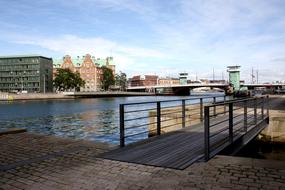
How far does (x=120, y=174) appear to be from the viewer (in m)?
5.09

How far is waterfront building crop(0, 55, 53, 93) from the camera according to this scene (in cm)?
11431

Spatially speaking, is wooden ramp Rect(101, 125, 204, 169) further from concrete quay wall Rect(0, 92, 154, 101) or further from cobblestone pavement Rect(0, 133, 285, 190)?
concrete quay wall Rect(0, 92, 154, 101)

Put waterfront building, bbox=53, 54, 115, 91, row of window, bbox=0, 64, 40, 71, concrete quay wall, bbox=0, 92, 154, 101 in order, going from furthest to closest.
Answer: waterfront building, bbox=53, 54, 115, 91 → row of window, bbox=0, 64, 40, 71 → concrete quay wall, bbox=0, 92, 154, 101

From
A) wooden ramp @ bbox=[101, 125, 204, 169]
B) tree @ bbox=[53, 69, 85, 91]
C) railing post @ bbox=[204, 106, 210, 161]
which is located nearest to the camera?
railing post @ bbox=[204, 106, 210, 161]

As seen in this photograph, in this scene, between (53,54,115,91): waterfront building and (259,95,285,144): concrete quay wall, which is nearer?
(259,95,285,144): concrete quay wall

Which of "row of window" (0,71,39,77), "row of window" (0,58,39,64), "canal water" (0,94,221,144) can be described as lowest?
"canal water" (0,94,221,144)

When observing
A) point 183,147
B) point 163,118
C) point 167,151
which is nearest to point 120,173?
point 167,151

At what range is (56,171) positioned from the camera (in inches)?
211

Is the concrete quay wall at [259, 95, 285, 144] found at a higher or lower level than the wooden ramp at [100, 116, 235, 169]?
lower

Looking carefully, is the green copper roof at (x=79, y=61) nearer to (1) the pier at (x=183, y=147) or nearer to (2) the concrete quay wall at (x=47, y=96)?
(2) the concrete quay wall at (x=47, y=96)

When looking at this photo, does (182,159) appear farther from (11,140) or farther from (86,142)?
(11,140)

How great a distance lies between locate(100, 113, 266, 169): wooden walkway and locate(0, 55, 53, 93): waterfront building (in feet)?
367

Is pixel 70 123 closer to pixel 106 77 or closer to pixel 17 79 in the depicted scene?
pixel 17 79

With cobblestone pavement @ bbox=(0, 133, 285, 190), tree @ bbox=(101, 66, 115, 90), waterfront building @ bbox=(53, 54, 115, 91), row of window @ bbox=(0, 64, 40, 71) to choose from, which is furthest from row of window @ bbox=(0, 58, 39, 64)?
cobblestone pavement @ bbox=(0, 133, 285, 190)
